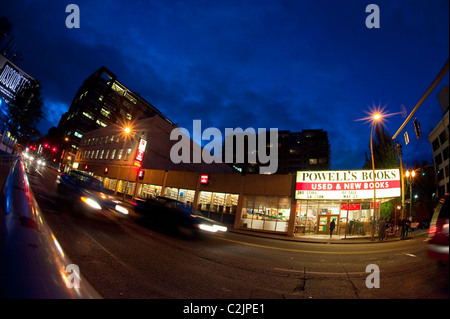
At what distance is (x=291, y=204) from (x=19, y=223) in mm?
17910

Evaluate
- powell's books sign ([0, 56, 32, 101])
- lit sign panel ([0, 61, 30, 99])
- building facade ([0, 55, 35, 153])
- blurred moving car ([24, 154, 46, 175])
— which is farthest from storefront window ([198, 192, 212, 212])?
lit sign panel ([0, 61, 30, 99])

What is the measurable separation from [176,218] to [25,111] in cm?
4909

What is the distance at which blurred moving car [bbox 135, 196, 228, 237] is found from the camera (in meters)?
9.50

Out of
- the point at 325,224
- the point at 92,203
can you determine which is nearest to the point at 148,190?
the point at 92,203

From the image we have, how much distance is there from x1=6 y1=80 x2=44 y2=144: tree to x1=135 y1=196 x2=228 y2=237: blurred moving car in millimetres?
43716

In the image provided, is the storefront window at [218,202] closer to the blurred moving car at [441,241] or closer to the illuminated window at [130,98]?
the blurred moving car at [441,241]

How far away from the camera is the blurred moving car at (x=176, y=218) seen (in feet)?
31.2

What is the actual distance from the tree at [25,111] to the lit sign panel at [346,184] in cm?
5111

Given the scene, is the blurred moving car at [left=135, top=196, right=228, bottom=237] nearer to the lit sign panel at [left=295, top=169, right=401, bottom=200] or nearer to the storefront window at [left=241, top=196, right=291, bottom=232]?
the storefront window at [left=241, top=196, right=291, bottom=232]

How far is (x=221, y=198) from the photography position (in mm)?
20500

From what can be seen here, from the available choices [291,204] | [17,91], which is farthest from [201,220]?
[17,91]

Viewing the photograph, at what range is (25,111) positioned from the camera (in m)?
37.8

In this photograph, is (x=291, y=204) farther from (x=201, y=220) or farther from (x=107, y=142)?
(x=107, y=142)

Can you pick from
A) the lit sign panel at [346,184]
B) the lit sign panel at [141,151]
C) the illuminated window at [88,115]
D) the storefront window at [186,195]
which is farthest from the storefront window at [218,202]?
the illuminated window at [88,115]
